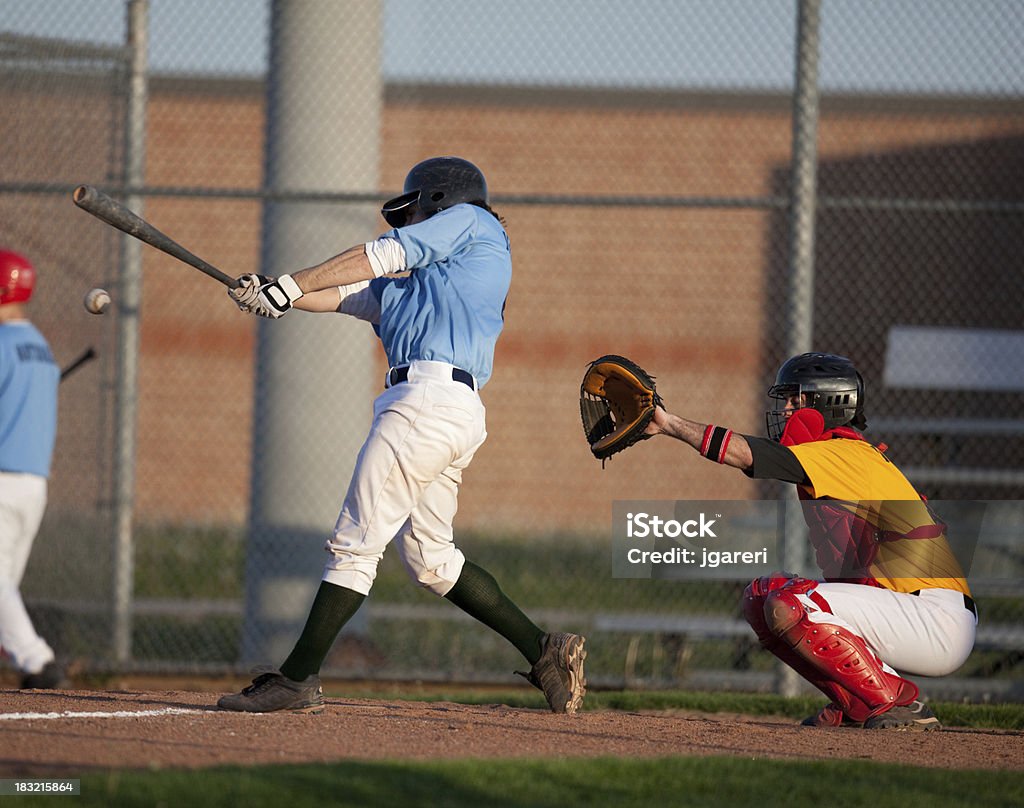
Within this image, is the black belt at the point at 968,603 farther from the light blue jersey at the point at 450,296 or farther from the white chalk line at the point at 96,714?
the white chalk line at the point at 96,714

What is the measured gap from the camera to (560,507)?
12.9 m

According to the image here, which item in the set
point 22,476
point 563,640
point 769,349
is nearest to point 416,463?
point 563,640

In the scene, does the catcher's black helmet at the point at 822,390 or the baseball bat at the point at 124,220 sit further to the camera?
the catcher's black helmet at the point at 822,390

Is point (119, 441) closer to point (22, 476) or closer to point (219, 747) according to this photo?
point (22, 476)

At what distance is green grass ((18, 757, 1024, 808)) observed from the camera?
325 cm

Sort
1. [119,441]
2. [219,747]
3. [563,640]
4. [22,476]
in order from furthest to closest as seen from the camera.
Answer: [119,441] < [22,476] < [563,640] < [219,747]

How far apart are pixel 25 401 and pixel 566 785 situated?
349 cm

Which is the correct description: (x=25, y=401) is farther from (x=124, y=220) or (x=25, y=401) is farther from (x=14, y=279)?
(x=124, y=220)

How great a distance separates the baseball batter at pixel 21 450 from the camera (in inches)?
228

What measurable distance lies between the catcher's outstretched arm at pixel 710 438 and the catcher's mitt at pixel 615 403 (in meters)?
0.04

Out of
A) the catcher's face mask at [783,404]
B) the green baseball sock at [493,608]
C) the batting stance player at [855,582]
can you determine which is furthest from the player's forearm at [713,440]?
the green baseball sock at [493,608]

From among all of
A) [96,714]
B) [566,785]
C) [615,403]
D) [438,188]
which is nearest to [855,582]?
Answer: [615,403]

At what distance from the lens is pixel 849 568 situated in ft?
15.9

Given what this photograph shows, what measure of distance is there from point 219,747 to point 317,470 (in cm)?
375
